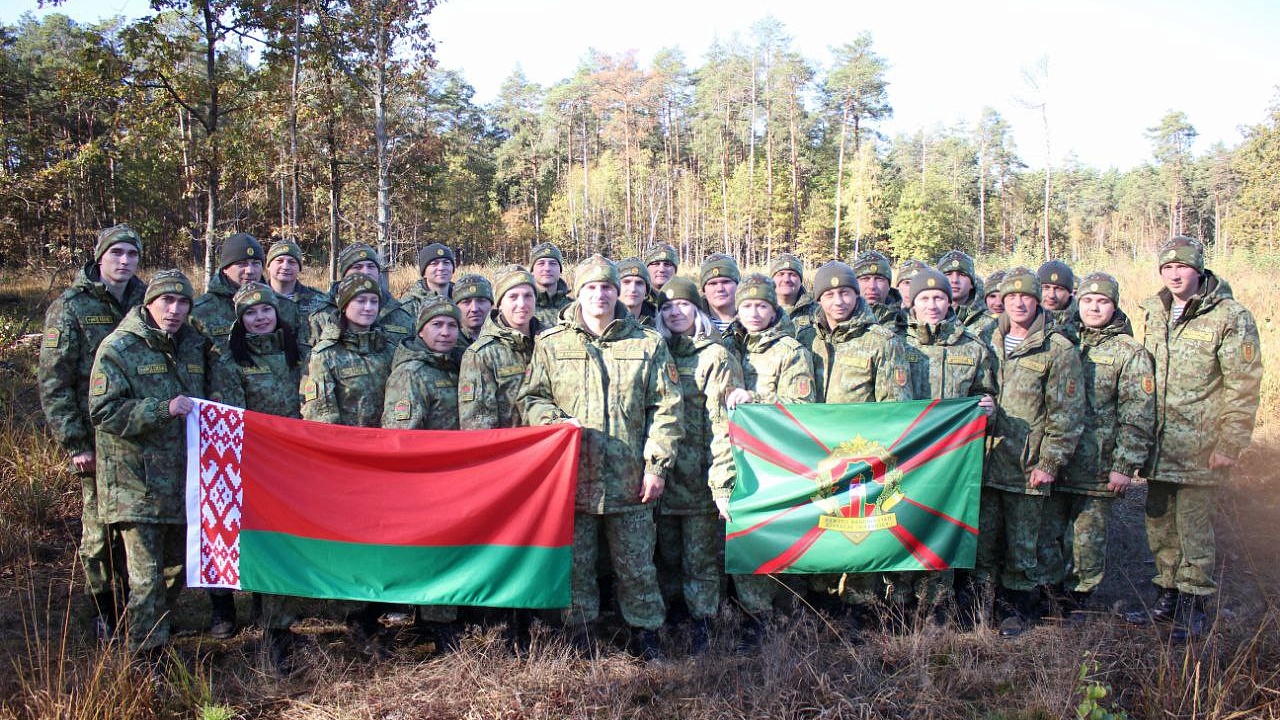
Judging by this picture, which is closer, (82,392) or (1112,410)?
(82,392)

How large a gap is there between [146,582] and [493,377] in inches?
98.1

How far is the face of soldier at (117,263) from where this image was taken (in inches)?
208

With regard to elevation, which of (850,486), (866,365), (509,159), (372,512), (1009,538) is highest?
(509,159)

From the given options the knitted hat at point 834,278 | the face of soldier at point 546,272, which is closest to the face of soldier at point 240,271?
the face of soldier at point 546,272

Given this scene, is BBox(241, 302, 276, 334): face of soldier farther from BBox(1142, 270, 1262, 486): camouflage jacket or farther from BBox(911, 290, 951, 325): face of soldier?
BBox(1142, 270, 1262, 486): camouflage jacket

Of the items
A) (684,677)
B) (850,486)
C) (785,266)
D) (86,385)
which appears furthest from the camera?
(785,266)

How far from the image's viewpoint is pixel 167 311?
15.4 feet

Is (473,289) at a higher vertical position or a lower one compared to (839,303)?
higher

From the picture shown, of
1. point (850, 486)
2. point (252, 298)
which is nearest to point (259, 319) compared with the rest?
point (252, 298)

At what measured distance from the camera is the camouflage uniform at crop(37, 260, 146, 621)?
16.0ft

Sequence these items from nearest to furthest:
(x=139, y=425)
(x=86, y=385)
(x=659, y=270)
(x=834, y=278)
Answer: (x=139, y=425), (x=86, y=385), (x=834, y=278), (x=659, y=270)

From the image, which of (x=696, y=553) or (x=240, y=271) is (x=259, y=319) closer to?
(x=240, y=271)

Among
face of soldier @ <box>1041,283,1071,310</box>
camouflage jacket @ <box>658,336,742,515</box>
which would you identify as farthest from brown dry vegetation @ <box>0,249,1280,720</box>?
face of soldier @ <box>1041,283,1071,310</box>

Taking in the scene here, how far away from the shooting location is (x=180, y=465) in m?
4.75
